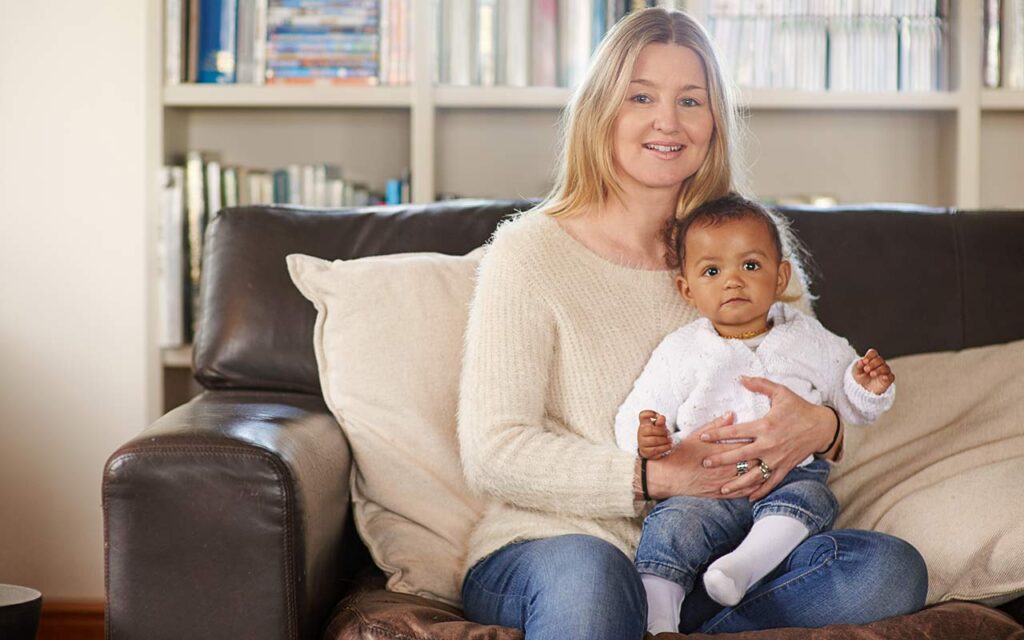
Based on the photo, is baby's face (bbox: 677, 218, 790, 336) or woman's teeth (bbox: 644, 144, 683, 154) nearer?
baby's face (bbox: 677, 218, 790, 336)

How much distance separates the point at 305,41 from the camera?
250 cm

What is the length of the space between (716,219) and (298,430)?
62 cm

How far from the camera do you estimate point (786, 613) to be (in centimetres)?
143

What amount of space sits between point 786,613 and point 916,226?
2.80ft

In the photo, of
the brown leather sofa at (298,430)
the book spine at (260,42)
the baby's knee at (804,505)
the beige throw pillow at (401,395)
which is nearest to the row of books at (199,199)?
the book spine at (260,42)

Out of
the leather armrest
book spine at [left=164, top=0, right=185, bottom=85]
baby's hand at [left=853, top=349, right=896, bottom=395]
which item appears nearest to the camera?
the leather armrest

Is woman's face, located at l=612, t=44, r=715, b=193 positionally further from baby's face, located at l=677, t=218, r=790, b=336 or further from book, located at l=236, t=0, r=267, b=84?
book, located at l=236, t=0, r=267, b=84

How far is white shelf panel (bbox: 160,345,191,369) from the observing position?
98.0 inches

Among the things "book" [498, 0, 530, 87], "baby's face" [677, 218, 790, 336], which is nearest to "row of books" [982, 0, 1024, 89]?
A: "book" [498, 0, 530, 87]

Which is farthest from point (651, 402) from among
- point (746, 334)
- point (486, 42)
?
point (486, 42)

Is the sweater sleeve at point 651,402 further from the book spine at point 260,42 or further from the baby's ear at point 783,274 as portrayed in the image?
the book spine at point 260,42

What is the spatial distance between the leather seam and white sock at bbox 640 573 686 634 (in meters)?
0.41

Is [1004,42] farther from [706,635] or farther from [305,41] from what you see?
[706,635]

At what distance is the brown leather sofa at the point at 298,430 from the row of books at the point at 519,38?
1.88ft
